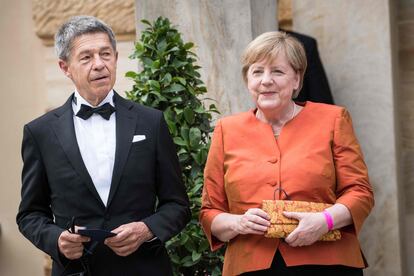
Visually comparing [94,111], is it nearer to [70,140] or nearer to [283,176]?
[70,140]

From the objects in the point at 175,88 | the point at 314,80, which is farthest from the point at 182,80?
the point at 314,80

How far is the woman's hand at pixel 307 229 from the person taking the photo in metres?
3.64

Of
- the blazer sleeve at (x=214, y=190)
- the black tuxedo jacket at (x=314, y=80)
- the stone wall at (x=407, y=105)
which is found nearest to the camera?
the blazer sleeve at (x=214, y=190)

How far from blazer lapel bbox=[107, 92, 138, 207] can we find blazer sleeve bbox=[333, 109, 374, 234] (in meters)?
0.76

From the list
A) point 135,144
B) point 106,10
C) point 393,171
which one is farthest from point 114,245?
point 106,10

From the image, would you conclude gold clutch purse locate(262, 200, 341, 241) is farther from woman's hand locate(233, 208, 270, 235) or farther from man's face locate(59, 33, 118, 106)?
man's face locate(59, 33, 118, 106)

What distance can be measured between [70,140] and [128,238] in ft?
1.42

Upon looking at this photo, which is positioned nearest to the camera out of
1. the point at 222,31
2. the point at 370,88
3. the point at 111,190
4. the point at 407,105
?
the point at 111,190

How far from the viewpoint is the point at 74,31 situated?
12.4 ft

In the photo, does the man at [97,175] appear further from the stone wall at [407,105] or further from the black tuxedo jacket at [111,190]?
the stone wall at [407,105]

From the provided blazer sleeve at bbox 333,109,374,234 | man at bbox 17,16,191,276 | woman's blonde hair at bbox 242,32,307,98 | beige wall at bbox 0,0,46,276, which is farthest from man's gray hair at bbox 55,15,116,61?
beige wall at bbox 0,0,46,276

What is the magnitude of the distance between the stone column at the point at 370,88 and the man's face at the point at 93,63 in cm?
210

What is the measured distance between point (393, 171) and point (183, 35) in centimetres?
135

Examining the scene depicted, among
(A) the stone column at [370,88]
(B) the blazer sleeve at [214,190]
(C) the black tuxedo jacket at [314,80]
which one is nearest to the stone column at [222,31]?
(C) the black tuxedo jacket at [314,80]
